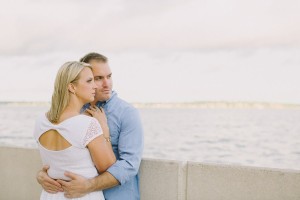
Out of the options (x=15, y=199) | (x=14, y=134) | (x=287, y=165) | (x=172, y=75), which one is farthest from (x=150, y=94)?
(x=15, y=199)

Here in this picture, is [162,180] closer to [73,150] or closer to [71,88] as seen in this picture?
[73,150]

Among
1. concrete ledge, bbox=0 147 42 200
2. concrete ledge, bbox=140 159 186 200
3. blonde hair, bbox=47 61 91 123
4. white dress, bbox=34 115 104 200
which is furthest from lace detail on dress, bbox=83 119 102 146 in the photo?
concrete ledge, bbox=0 147 42 200

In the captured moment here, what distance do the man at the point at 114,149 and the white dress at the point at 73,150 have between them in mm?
45

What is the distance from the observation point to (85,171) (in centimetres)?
289

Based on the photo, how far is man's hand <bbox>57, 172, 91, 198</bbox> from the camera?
286cm

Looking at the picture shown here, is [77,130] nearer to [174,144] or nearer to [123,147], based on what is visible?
[123,147]

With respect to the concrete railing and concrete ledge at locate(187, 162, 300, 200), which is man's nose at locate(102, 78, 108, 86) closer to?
the concrete railing

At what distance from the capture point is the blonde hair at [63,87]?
2.81m

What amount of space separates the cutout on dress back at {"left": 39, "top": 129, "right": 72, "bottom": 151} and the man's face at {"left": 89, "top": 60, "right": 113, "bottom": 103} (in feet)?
1.64

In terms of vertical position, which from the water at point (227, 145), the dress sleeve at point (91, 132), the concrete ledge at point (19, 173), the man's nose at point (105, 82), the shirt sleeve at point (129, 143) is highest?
the man's nose at point (105, 82)

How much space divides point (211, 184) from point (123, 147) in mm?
944

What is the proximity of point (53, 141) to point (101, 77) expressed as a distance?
0.59 m

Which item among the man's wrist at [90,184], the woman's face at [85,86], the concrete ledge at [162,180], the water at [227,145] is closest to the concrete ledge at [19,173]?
the concrete ledge at [162,180]

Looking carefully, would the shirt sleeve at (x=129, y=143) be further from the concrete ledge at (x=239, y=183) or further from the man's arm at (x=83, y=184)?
the concrete ledge at (x=239, y=183)
